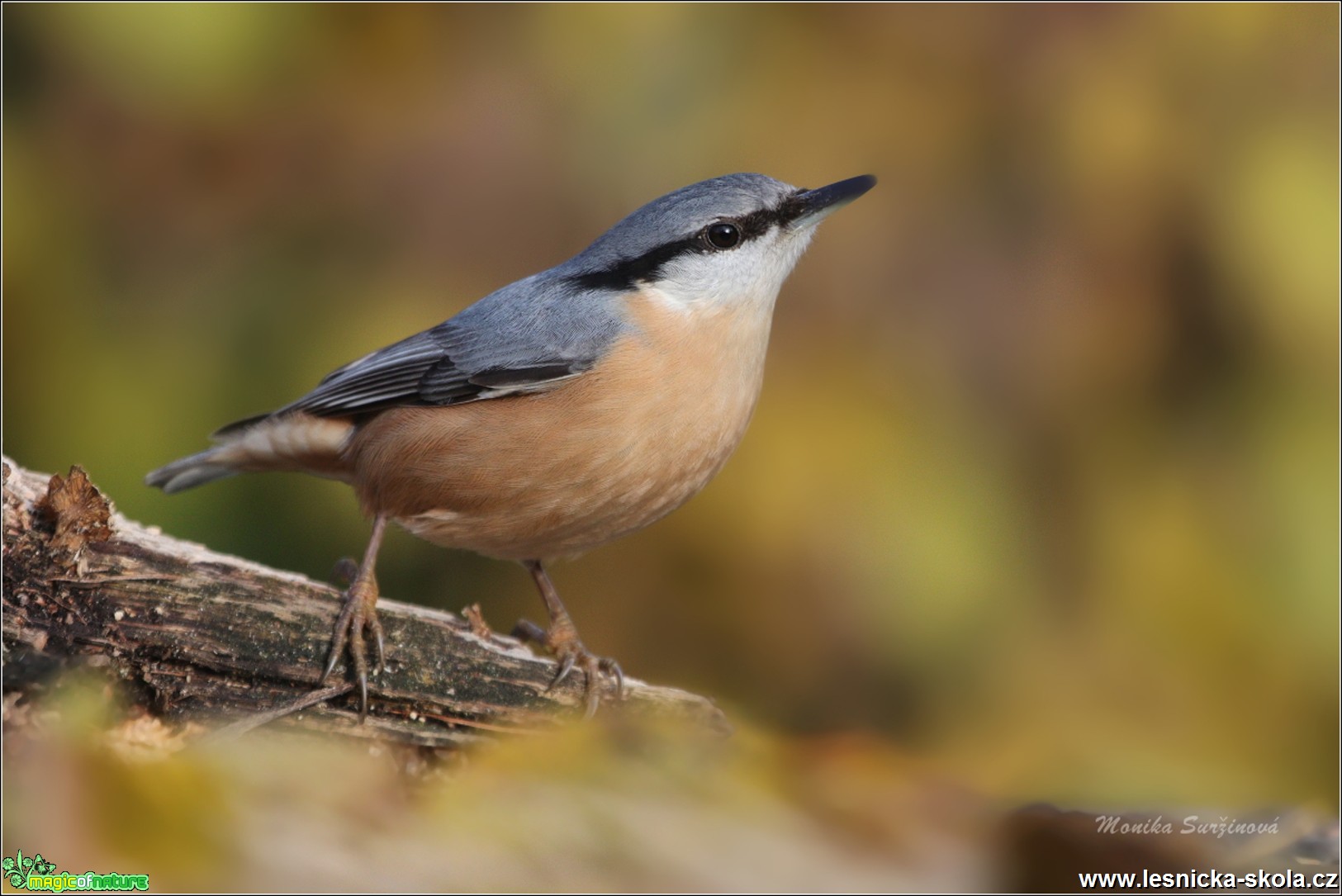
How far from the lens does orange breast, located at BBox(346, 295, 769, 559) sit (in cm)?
210

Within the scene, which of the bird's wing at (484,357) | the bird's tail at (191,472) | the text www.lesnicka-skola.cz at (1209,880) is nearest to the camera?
the text www.lesnicka-skola.cz at (1209,880)

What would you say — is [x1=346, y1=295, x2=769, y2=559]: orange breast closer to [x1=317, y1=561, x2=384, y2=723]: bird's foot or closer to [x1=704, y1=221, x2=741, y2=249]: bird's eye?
[x1=704, y1=221, x2=741, y2=249]: bird's eye

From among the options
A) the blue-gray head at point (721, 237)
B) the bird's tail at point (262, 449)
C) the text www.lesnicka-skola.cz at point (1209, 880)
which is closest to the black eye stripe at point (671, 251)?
the blue-gray head at point (721, 237)

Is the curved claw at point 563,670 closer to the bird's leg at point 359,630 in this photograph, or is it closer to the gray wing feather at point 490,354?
the bird's leg at point 359,630

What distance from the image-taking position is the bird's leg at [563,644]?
222 centimetres

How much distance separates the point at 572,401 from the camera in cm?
214

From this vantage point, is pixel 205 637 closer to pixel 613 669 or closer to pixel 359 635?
pixel 359 635

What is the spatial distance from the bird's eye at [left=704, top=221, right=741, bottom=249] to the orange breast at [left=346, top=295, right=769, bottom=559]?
0.46ft

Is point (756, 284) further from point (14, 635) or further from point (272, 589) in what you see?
point (14, 635)

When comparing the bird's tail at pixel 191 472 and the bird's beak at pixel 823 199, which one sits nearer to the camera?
the bird's beak at pixel 823 199

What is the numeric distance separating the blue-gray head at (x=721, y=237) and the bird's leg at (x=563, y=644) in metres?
0.69

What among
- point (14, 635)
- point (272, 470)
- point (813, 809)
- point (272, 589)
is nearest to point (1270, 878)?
point (813, 809)

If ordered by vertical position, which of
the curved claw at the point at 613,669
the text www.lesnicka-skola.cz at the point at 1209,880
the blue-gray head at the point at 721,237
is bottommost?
the text www.lesnicka-skola.cz at the point at 1209,880

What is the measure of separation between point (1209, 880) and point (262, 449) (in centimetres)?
193
